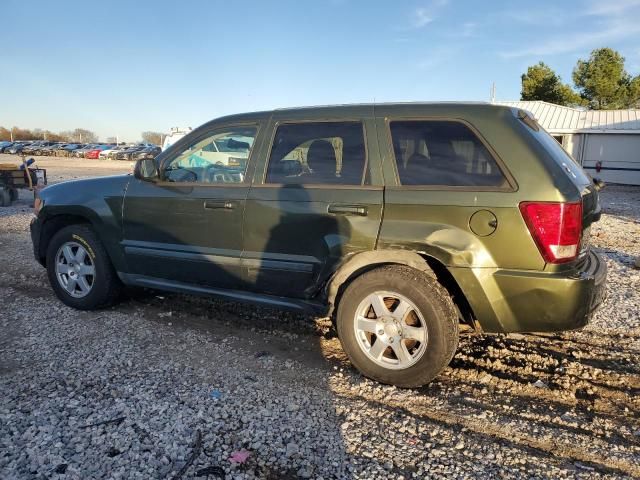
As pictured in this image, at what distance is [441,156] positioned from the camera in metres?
3.23

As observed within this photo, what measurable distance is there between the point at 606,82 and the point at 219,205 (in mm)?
42298

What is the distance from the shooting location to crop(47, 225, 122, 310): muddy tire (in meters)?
4.53

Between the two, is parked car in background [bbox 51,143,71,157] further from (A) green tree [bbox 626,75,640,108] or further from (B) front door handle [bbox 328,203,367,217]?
(B) front door handle [bbox 328,203,367,217]

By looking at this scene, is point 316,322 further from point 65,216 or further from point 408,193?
point 65,216

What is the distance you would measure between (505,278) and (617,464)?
3.78 ft

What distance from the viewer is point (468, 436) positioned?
277 centimetres

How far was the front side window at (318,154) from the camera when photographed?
3490 millimetres

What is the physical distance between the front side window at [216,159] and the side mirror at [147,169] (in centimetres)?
9

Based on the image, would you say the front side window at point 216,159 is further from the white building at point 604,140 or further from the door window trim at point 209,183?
the white building at point 604,140

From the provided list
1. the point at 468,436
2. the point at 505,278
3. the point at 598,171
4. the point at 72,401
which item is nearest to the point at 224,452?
the point at 72,401

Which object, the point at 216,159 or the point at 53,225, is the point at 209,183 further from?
the point at 53,225

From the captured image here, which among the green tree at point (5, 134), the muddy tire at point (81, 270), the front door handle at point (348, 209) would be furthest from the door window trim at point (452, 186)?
the green tree at point (5, 134)

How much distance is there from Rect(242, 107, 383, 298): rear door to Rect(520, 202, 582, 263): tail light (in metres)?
0.98

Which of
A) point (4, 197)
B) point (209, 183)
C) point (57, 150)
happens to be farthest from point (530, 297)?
point (57, 150)
